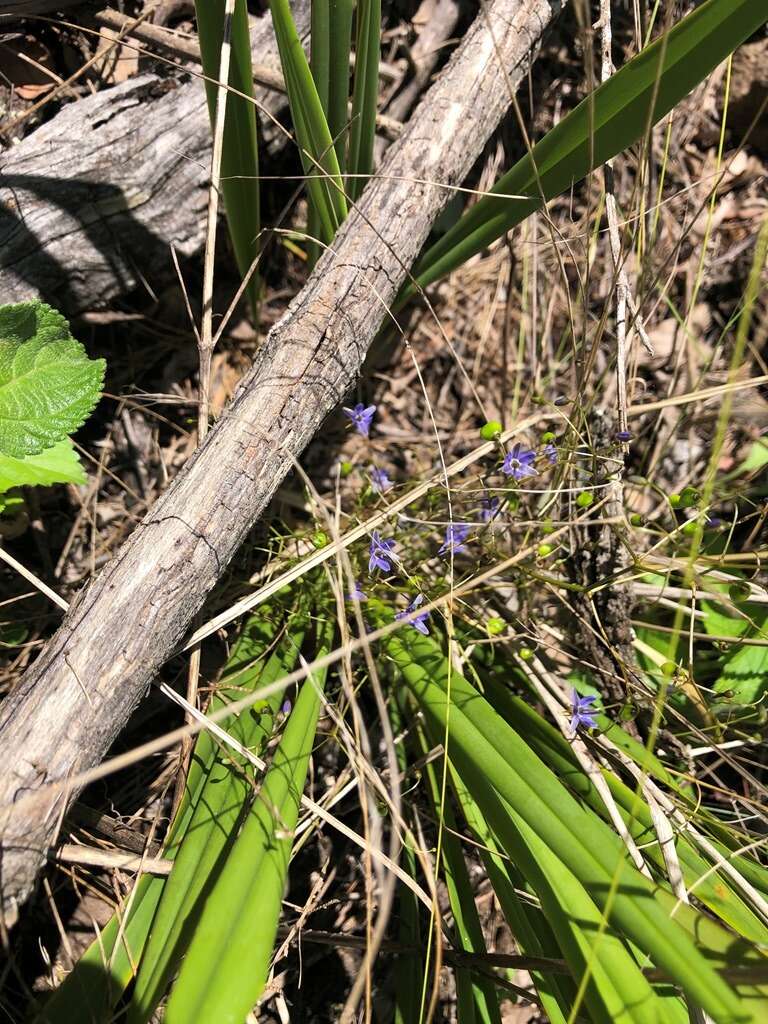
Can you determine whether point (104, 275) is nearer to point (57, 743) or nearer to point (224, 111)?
point (224, 111)

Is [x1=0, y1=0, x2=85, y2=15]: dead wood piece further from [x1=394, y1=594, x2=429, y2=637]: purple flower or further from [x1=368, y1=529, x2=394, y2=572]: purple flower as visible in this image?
[x1=394, y1=594, x2=429, y2=637]: purple flower

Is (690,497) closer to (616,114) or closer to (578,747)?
(578,747)

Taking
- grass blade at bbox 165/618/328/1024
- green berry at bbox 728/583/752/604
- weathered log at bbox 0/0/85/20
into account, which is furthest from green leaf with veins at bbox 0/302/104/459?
green berry at bbox 728/583/752/604

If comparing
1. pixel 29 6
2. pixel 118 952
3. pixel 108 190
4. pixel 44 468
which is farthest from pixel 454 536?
pixel 29 6

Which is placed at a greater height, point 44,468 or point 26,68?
point 26,68

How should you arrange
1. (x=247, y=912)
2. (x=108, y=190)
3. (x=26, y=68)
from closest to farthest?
1. (x=247, y=912)
2. (x=108, y=190)
3. (x=26, y=68)
